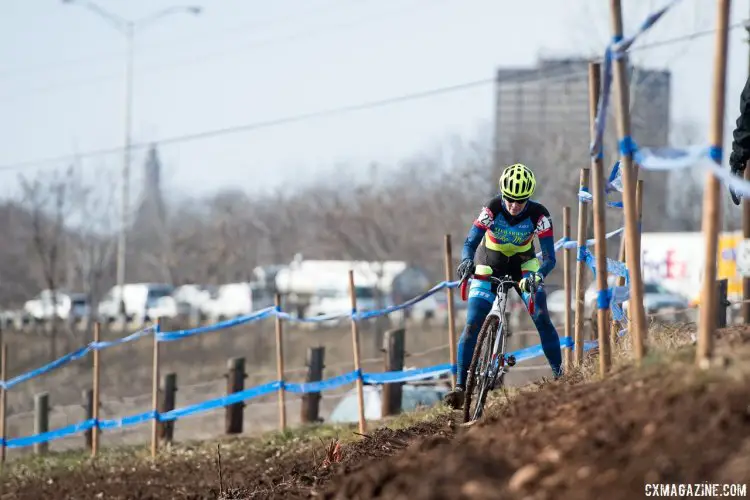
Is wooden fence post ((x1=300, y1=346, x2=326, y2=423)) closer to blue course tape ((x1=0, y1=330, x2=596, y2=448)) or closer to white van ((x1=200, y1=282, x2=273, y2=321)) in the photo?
blue course tape ((x1=0, y1=330, x2=596, y2=448))

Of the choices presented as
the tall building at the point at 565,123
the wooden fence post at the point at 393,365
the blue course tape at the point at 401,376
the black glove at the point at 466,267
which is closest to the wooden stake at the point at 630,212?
the black glove at the point at 466,267

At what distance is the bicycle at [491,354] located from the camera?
9177mm

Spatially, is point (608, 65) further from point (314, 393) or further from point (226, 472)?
point (314, 393)

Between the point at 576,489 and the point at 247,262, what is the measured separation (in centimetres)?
7162

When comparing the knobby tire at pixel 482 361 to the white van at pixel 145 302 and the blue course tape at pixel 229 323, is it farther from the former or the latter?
the white van at pixel 145 302

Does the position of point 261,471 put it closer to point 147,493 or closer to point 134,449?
point 147,493

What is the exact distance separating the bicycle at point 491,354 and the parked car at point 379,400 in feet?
21.9

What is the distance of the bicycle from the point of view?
9177 mm

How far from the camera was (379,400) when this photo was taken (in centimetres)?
1734

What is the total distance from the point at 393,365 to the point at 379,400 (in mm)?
1362

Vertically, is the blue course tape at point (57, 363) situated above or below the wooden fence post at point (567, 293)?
below

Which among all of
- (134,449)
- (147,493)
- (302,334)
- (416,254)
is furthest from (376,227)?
(147,493)

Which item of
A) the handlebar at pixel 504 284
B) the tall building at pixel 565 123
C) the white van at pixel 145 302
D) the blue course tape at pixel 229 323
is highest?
the tall building at pixel 565 123

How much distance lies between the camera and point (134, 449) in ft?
52.7
